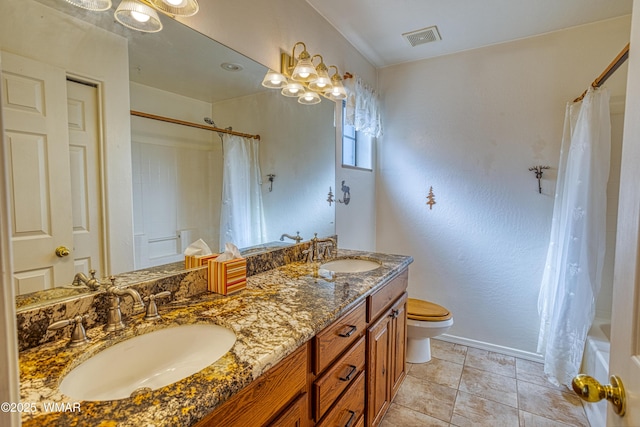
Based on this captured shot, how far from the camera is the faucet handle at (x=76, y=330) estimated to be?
0.79 m

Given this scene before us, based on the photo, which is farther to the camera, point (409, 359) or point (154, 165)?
point (409, 359)

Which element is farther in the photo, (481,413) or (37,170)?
(481,413)

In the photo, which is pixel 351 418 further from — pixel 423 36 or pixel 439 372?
pixel 423 36

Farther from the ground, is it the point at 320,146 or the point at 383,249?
the point at 320,146

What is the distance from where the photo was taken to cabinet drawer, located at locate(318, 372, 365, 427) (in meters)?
1.14

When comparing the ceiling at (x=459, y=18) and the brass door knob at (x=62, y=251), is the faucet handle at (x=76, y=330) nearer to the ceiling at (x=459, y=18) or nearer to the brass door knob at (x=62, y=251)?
the brass door knob at (x=62, y=251)

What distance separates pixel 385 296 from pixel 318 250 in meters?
0.53

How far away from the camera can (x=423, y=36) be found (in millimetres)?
2262

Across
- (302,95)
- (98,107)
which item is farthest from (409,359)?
(98,107)

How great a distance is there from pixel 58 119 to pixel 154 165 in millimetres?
306

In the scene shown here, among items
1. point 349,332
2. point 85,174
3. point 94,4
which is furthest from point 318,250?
point 94,4

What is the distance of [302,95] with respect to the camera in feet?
6.17

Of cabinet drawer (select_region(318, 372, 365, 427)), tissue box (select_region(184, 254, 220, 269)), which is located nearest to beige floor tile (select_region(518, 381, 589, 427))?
cabinet drawer (select_region(318, 372, 365, 427))

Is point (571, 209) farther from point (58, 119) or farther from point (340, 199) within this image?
point (58, 119)
